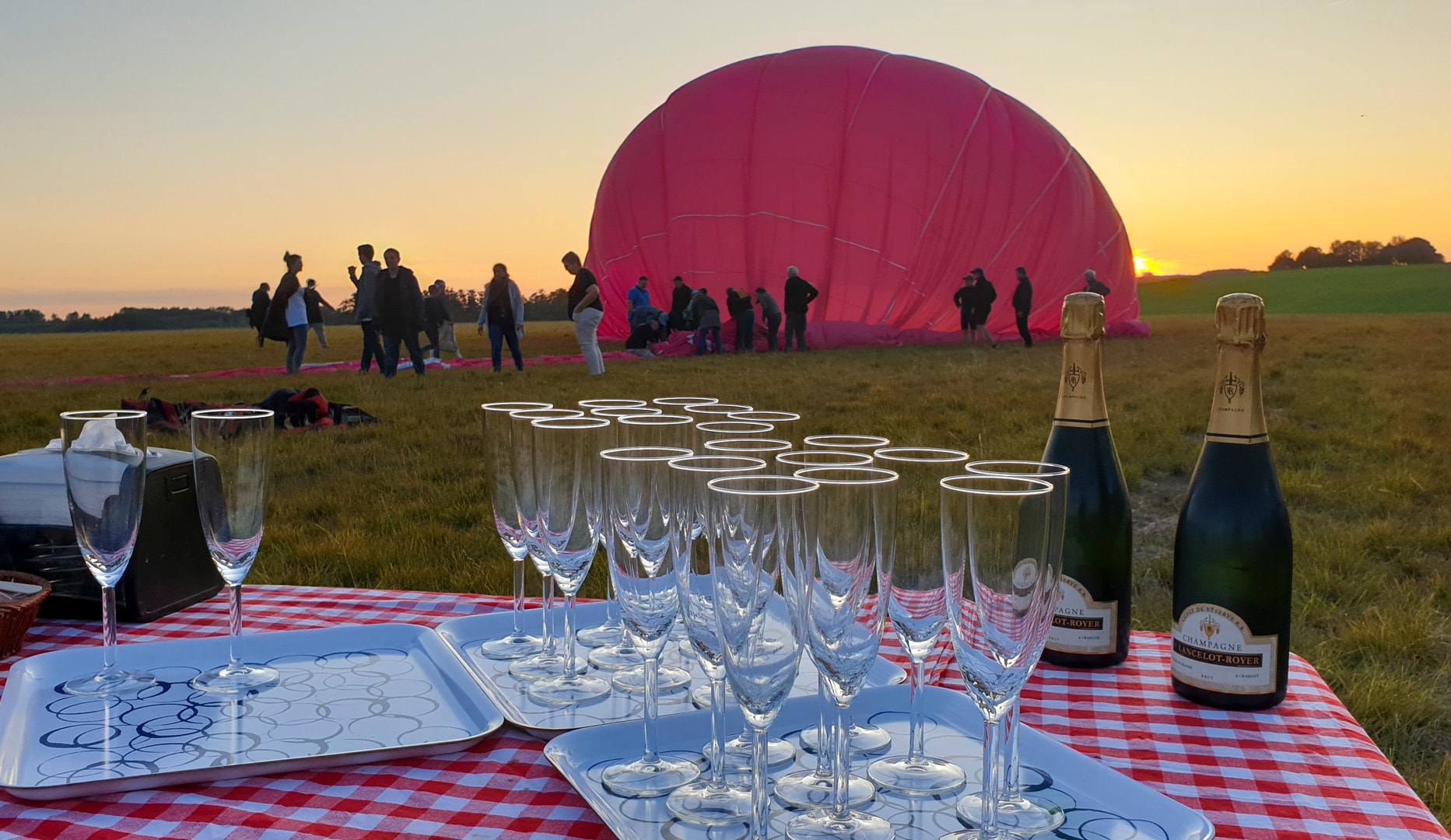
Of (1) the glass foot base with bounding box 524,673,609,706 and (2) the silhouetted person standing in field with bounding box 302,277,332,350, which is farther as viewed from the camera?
(2) the silhouetted person standing in field with bounding box 302,277,332,350

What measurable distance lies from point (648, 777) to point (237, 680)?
2.09 ft

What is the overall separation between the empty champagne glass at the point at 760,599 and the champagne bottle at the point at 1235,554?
69 centimetres

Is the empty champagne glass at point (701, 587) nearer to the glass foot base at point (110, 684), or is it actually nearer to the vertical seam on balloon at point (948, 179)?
the glass foot base at point (110, 684)

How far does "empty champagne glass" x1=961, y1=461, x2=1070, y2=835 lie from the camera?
95 centimetres

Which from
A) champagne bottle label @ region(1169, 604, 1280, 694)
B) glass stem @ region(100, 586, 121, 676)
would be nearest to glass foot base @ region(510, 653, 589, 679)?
glass stem @ region(100, 586, 121, 676)

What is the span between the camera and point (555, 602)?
175cm

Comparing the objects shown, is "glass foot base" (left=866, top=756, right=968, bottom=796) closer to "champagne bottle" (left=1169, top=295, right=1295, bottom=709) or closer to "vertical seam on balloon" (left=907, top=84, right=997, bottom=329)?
"champagne bottle" (left=1169, top=295, right=1295, bottom=709)

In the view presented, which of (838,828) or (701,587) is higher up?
(701,587)

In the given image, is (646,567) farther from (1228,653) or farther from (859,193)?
(859,193)

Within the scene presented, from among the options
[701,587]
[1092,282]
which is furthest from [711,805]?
[1092,282]

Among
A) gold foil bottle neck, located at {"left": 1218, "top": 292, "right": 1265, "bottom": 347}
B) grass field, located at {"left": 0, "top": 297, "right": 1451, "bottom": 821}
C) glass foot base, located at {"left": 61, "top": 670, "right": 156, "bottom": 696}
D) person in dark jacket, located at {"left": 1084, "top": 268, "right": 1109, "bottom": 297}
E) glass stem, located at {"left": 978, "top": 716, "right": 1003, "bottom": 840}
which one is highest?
person in dark jacket, located at {"left": 1084, "top": 268, "right": 1109, "bottom": 297}

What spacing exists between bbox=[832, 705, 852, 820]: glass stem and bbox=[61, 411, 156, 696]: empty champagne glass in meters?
0.93

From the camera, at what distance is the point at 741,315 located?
17.4 metres

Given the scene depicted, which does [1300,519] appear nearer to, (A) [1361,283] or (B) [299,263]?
(B) [299,263]
